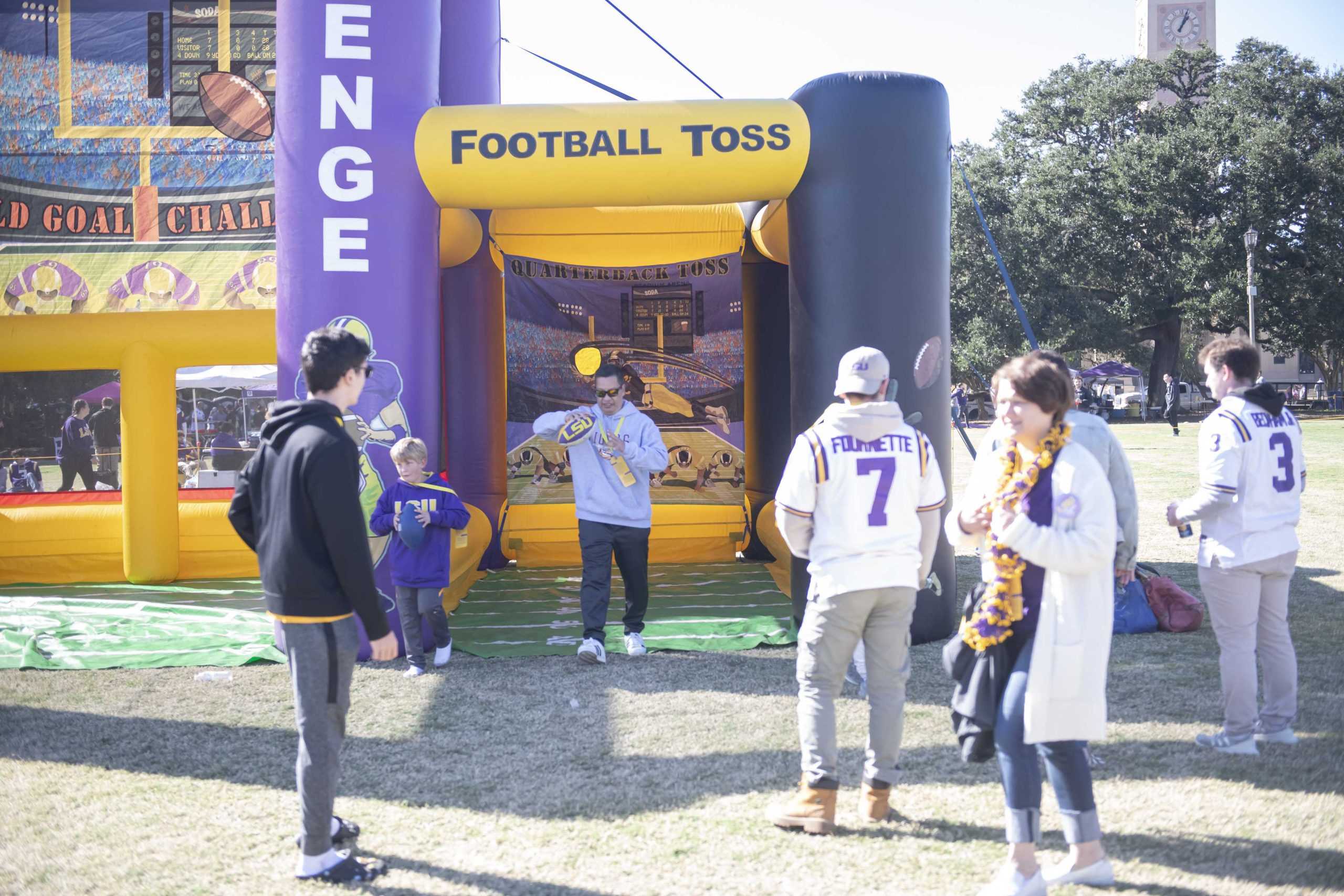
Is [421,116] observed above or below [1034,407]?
above

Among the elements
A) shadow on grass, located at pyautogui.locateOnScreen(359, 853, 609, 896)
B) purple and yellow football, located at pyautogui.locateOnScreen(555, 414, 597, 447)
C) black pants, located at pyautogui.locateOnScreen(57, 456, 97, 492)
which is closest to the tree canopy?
black pants, located at pyautogui.locateOnScreen(57, 456, 97, 492)

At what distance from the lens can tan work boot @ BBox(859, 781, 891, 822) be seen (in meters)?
3.58

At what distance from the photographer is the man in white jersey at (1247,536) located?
4.09 metres

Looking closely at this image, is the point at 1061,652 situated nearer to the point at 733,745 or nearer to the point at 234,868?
the point at 733,745

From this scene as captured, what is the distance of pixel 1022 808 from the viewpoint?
2920mm

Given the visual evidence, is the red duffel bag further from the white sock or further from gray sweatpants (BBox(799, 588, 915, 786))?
the white sock

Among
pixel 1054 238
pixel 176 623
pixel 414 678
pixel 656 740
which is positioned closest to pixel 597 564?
pixel 414 678

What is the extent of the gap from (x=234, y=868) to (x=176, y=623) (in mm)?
4076

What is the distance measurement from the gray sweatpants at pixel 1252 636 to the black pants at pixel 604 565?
2893 mm

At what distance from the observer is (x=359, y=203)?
5871 millimetres

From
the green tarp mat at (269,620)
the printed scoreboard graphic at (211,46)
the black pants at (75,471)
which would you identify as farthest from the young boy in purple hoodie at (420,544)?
the black pants at (75,471)

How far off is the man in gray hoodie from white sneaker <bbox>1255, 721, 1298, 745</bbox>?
3.03 m

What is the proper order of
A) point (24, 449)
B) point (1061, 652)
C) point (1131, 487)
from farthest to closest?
1. point (24, 449)
2. point (1131, 487)
3. point (1061, 652)

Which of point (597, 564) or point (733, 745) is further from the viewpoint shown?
point (597, 564)
